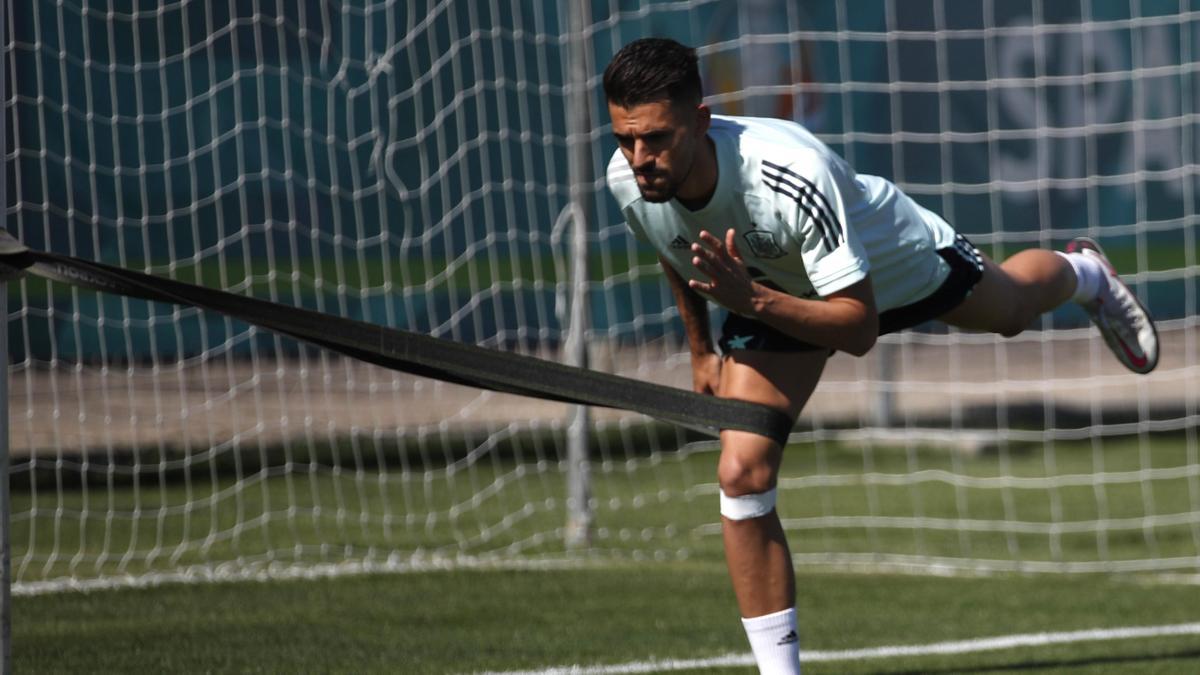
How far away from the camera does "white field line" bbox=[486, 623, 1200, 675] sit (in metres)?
4.96

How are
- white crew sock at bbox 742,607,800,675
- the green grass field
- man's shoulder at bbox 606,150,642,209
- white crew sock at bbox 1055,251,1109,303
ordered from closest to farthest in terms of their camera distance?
white crew sock at bbox 742,607,800,675 < man's shoulder at bbox 606,150,642,209 < the green grass field < white crew sock at bbox 1055,251,1109,303

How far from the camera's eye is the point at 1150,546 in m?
7.45

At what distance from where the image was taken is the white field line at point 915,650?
4957 mm

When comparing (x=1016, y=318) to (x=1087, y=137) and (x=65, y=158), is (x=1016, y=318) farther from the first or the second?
(x=1087, y=137)

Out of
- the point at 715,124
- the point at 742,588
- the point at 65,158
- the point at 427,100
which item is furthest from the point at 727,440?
the point at 427,100

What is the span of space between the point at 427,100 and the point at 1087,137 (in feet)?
16.4

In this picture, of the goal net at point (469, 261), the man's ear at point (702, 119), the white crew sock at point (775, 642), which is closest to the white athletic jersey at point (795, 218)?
the man's ear at point (702, 119)

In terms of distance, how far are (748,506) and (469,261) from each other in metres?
5.11

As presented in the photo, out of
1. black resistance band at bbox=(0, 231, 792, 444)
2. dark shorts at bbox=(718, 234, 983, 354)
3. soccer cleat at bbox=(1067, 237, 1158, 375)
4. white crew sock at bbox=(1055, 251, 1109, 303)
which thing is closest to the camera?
black resistance band at bbox=(0, 231, 792, 444)

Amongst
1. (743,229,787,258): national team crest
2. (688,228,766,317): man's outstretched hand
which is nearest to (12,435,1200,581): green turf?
(743,229,787,258): national team crest

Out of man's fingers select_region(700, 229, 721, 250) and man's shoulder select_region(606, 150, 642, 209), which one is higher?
man's shoulder select_region(606, 150, 642, 209)

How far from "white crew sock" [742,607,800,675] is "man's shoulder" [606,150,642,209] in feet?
3.77

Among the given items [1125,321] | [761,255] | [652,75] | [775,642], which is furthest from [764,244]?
[1125,321]

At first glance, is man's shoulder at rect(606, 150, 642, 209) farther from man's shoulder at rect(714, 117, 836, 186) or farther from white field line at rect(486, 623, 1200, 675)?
white field line at rect(486, 623, 1200, 675)
